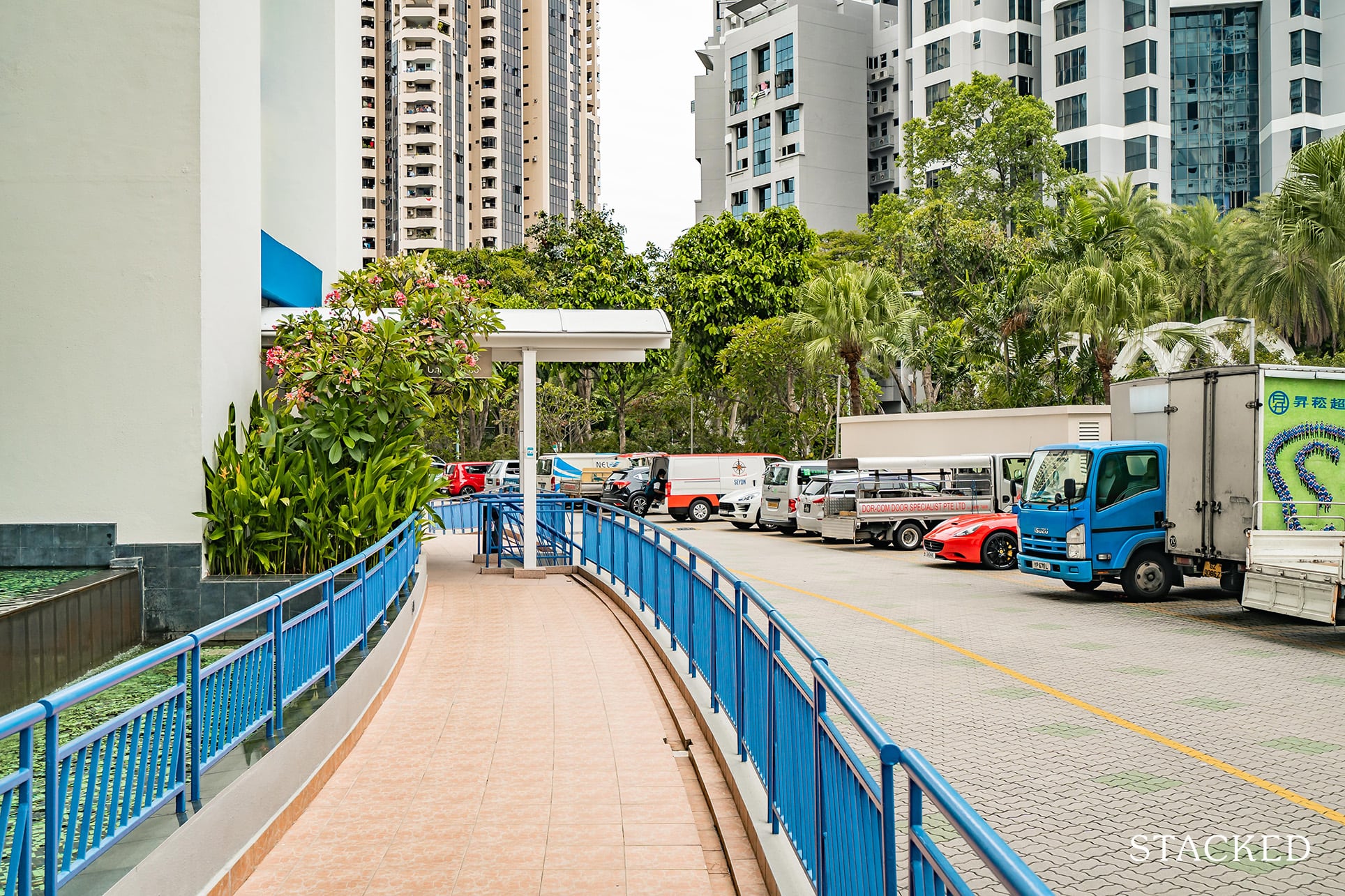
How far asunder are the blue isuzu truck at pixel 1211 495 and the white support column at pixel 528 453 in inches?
311

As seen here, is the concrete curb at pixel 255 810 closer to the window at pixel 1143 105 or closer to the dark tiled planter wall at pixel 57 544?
the dark tiled planter wall at pixel 57 544

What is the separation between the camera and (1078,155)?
6775cm

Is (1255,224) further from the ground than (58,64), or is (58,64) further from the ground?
(1255,224)

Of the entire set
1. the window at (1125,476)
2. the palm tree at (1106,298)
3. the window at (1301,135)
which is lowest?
the window at (1125,476)

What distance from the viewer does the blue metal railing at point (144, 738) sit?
3.44 m

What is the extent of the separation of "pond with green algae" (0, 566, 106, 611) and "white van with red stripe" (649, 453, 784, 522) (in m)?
27.5

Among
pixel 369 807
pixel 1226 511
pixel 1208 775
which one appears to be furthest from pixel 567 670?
pixel 1226 511

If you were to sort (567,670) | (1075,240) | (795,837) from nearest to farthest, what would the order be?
(795,837), (567,670), (1075,240)

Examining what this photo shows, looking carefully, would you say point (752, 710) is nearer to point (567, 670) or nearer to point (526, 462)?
point (567, 670)

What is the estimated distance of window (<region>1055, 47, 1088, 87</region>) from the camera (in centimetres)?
6775

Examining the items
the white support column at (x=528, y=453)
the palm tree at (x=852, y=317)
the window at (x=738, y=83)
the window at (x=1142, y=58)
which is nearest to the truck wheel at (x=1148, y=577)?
the white support column at (x=528, y=453)

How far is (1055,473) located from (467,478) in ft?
108

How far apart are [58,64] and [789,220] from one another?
1790 inches

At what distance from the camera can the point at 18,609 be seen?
25.1 ft
